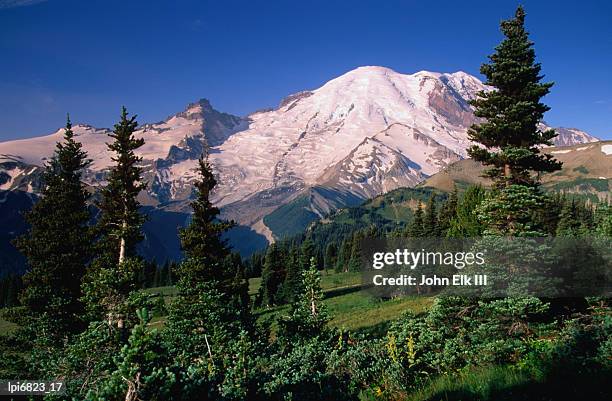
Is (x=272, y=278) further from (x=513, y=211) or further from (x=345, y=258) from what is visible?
(x=513, y=211)

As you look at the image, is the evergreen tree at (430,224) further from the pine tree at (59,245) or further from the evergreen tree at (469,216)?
the pine tree at (59,245)

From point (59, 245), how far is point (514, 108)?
3061cm

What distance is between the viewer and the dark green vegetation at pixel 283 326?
7891 millimetres

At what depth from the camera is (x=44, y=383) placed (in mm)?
8047

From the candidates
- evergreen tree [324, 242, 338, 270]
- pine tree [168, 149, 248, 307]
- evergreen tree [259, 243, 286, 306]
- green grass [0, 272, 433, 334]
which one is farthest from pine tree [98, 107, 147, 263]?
evergreen tree [324, 242, 338, 270]

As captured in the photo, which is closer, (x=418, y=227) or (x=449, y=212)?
(x=418, y=227)

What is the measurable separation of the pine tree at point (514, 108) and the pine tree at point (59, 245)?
27.3m

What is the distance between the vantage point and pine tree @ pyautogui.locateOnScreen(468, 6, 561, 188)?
2156 cm

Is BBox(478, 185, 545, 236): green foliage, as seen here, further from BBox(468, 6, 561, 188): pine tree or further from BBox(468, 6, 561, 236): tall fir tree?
BBox(468, 6, 561, 188): pine tree

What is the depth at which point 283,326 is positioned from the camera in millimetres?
20453

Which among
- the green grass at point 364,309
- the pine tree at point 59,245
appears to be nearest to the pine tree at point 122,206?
the pine tree at point 59,245

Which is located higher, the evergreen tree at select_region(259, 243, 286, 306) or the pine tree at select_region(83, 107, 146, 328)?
the pine tree at select_region(83, 107, 146, 328)

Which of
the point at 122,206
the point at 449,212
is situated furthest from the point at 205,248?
the point at 449,212

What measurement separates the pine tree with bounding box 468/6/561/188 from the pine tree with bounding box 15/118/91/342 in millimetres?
27304
